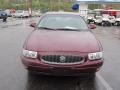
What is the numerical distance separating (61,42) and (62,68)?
0.77 m

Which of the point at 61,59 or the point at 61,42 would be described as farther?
the point at 61,42

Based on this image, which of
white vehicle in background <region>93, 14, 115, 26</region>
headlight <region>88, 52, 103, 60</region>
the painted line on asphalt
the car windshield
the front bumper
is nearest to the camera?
the front bumper

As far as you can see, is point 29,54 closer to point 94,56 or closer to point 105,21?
point 94,56

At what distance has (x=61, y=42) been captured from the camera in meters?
7.46

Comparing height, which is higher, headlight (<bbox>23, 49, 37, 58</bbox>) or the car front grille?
headlight (<bbox>23, 49, 37, 58</bbox>)

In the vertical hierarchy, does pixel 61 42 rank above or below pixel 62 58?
above

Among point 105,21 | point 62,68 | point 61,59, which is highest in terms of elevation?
point 61,59

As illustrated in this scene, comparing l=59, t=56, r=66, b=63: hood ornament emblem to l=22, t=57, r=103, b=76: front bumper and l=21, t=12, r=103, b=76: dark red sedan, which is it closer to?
l=21, t=12, r=103, b=76: dark red sedan

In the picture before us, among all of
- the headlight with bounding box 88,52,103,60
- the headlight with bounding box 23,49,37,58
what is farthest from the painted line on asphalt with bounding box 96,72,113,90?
the headlight with bounding box 23,49,37,58

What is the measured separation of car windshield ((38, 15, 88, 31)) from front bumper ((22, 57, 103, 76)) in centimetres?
189

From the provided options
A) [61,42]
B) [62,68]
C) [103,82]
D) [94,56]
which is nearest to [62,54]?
[62,68]

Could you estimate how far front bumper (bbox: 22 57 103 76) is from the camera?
691cm

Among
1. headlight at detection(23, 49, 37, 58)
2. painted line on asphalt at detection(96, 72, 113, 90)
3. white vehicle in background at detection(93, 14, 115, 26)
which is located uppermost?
headlight at detection(23, 49, 37, 58)

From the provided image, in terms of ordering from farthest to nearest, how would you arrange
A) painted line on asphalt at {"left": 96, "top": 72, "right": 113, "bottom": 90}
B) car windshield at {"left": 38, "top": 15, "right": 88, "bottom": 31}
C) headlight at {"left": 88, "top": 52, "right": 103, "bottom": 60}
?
car windshield at {"left": 38, "top": 15, "right": 88, "bottom": 31} → painted line on asphalt at {"left": 96, "top": 72, "right": 113, "bottom": 90} → headlight at {"left": 88, "top": 52, "right": 103, "bottom": 60}
